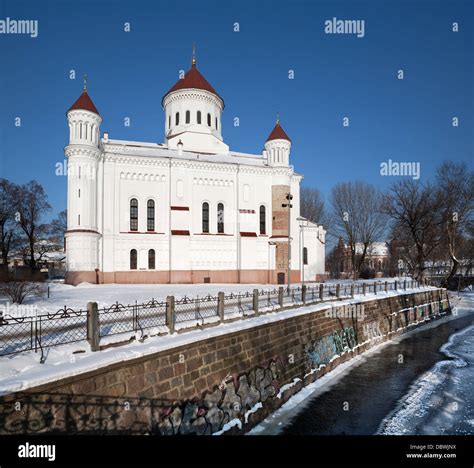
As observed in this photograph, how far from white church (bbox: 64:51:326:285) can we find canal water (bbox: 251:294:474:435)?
14045 mm

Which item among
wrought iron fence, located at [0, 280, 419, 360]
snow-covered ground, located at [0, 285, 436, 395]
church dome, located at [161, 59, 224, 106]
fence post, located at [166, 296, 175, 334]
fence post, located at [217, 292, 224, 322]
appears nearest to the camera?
snow-covered ground, located at [0, 285, 436, 395]

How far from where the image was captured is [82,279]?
29453 mm

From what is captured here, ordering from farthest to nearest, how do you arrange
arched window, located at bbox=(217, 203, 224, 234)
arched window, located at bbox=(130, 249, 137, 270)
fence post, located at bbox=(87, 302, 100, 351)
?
1. arched window, located at bbox=(217, 203, 224, 234)
2. arched window, located at bbox=(130, 249, 137, 270)
3. fence post, located at bbox=(87, 302, 100, 351)

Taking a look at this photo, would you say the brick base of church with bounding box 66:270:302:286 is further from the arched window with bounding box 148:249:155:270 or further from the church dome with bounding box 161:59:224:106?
the church dome with bounding box 161:59:224:106

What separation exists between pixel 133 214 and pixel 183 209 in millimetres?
4533

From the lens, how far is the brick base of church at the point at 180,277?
97.6ft

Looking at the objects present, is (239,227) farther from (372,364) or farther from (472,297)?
(472,297)

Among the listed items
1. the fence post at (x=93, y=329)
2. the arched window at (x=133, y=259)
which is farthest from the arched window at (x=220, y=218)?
the fence post at (x=93, y=329)

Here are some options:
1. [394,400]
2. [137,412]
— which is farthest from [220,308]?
[394,400]

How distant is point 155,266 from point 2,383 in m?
27.3

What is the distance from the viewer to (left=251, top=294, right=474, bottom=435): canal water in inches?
452

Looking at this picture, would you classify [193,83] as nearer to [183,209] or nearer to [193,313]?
[183,209]

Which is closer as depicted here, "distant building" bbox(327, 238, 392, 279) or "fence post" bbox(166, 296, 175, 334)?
"fence post" bbox(166, 296, 175, 334)

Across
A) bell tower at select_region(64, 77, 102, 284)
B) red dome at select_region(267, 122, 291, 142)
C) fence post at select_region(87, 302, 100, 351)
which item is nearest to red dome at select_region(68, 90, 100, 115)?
bell tower at select_region(64, 77, 102, 284)
